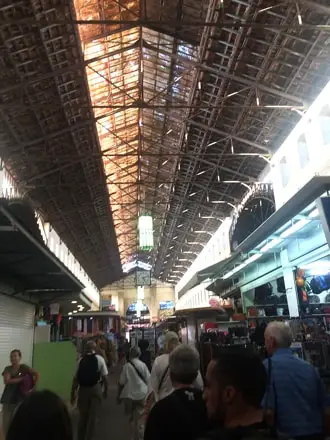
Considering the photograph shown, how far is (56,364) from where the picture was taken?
31.4 feet

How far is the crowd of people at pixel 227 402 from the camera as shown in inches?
49.9

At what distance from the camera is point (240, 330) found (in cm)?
777

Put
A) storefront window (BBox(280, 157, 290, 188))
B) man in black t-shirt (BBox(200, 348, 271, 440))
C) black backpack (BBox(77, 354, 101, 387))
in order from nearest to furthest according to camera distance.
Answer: man in black t-shirt (BBox(200, 348, 271, 440)), black backpack (BBox(77, 354, 101, 387)), storefront window (BBox(280, 157, 290, 188))

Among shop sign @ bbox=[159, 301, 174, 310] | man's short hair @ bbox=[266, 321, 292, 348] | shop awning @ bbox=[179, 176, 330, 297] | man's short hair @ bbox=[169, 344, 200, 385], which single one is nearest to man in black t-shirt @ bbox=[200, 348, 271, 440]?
man's short hair @ bbox=[169, 344, 200, 385]

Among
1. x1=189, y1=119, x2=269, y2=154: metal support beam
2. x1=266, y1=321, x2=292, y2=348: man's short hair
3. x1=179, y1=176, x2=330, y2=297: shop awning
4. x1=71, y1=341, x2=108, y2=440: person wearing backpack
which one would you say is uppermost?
x1=189, y1=119, x2=269, y2=154: metal support beam

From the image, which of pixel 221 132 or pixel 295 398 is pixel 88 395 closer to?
pixel 295 398

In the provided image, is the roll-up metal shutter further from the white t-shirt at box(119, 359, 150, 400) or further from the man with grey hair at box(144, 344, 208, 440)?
the man with grey hair at box(144, 344, 208, 440)

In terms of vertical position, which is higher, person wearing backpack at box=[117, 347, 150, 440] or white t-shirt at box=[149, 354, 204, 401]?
white t-shirt at box=[149, 354, 204, 401]

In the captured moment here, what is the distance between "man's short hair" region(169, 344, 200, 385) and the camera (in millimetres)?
2453

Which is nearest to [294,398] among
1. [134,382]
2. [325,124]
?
[134,382]

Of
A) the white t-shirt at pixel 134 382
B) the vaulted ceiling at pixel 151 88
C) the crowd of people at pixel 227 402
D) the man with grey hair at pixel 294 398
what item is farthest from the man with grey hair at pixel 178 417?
the vaulted ceiling at pixel 151 88

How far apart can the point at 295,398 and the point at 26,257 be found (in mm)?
5623

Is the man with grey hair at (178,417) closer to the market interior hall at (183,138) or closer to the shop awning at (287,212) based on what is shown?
the market interior hall at (183,138)

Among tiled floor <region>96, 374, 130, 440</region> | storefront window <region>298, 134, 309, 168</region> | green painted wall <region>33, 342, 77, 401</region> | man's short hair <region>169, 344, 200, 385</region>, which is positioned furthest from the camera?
storefront window <region>298, 134, 309, 168</region>
